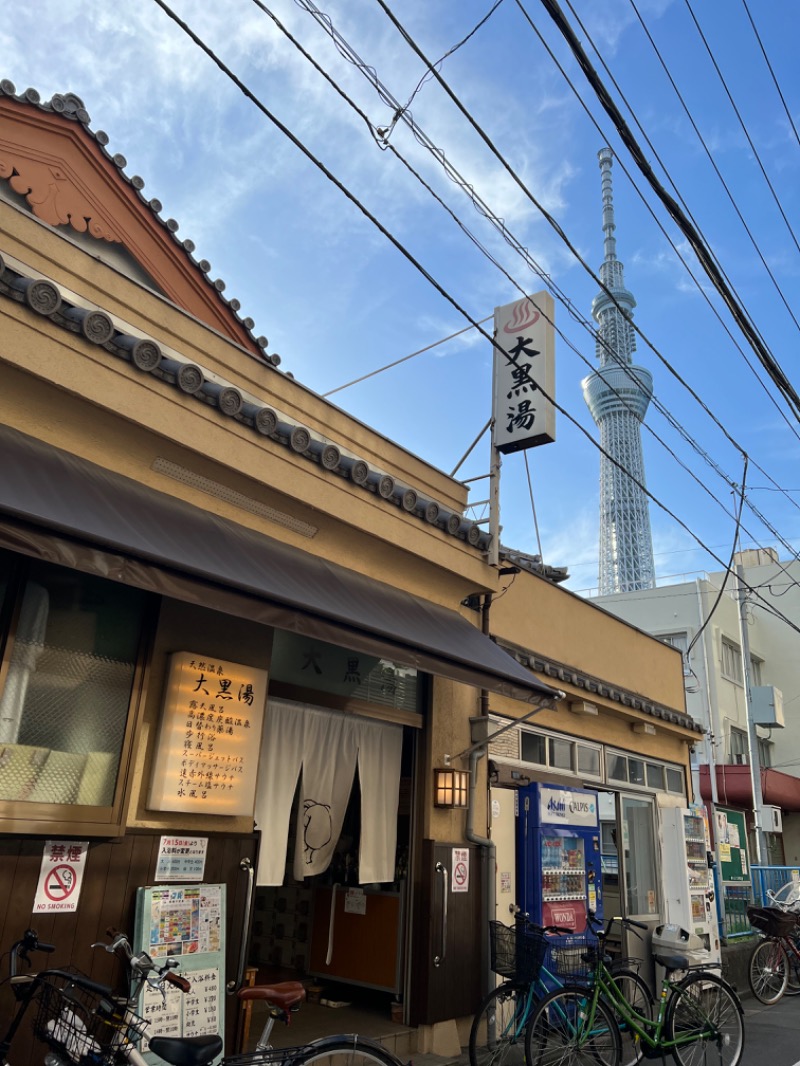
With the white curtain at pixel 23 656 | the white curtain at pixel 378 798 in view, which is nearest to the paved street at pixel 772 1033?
the white curtain at pixel 378 798

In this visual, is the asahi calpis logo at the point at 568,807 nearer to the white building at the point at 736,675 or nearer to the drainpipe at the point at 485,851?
the drainpipe at the point at 485,851

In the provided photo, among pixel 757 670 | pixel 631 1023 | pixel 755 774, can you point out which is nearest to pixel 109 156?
pixel 631 1023

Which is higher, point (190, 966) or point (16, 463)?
point (16, 463)

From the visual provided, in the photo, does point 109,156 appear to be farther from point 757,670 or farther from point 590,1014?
point 757,670

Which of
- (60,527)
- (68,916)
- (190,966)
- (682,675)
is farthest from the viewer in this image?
(682,675)

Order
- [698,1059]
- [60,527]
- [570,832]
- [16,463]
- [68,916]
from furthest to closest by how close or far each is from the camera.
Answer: [570,832] → [698,1059] → [68,916] → [16,463] → [60,527]

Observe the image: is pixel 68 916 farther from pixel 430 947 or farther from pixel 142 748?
pixel 430 947

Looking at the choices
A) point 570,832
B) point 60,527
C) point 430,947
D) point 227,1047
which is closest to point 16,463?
point 60,527

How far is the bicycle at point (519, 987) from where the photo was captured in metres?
6.77

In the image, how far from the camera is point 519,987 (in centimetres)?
688

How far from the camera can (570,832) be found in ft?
30.1

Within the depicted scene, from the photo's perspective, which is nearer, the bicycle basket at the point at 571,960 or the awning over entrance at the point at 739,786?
the bicycle basket at the point at 571,960

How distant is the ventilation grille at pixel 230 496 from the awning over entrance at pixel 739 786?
22.1 metres

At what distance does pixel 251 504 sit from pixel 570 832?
545 centimetres
